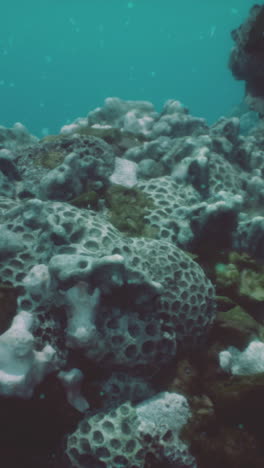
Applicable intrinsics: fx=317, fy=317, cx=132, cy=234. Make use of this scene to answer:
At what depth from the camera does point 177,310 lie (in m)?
3.80

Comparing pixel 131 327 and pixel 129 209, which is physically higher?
pixel 129 209

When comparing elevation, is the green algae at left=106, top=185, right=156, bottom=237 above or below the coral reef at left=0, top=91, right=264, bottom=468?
above

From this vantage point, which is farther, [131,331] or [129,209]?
[129,209]

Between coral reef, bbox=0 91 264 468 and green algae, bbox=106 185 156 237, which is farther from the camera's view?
green algae, bbox=106 185 156 237

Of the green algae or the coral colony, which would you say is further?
the green algae

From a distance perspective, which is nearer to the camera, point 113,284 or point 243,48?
point 113,284

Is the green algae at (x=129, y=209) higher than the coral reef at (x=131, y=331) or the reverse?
higher

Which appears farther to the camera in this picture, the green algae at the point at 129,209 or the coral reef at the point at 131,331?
the green algae at the point at 129,209

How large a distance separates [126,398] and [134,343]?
0.59 metres

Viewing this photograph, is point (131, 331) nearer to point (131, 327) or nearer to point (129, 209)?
point (131, 327)

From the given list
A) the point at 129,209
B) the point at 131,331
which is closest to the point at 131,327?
the point at 131,331

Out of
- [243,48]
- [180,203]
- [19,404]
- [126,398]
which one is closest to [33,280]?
[19,404]

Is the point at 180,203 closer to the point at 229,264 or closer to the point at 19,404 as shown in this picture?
the point at 229,264

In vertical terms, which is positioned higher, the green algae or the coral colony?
the green algae
